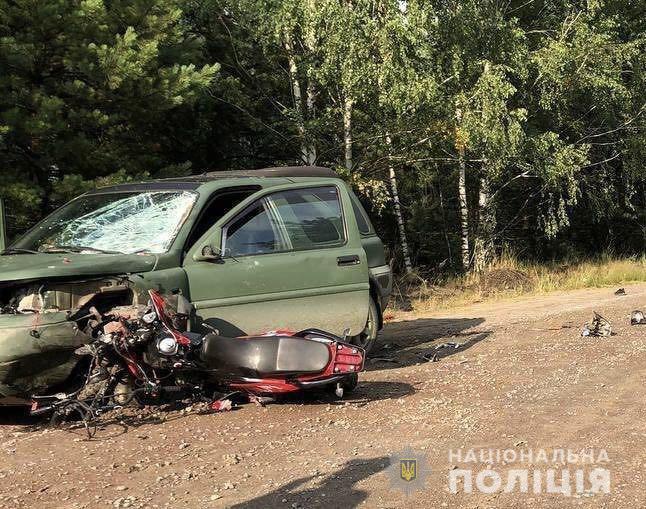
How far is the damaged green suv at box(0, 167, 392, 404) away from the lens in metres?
5.12

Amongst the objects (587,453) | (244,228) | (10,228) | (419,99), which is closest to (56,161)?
(10,228)

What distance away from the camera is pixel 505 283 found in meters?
16.3

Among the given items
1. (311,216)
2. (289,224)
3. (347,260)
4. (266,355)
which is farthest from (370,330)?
(266,355)

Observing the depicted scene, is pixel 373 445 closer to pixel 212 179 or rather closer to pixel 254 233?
pixel 254 233

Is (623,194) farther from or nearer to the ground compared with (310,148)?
nearer to the ground

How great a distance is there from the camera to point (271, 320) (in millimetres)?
6082

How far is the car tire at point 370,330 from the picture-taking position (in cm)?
703

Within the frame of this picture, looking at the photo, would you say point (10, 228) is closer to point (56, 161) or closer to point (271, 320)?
point (56, 161)

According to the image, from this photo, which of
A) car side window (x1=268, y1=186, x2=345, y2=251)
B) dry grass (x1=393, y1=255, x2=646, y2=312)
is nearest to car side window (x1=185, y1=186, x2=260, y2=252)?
car side window (x1=268, y1=186, x2=345, y2=251)

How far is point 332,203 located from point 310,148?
393 inches

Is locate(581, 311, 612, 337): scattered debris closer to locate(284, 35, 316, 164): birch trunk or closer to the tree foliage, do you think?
the tree foliage

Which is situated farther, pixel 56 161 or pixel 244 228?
pixel 56 161

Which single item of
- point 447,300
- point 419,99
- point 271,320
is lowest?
point 447,300

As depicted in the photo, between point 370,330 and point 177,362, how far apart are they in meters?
2.50
